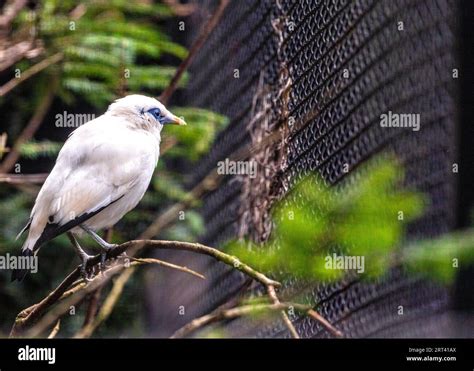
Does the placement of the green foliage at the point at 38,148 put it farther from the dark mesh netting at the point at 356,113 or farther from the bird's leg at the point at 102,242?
the dark mesh netting at the point at 356,113

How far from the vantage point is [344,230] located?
56.9 inches

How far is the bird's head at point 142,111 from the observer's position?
1.90 meters

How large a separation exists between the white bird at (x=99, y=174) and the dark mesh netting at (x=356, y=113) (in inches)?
8.6

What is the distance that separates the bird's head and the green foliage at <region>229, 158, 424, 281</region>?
435mm

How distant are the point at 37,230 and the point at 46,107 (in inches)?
17.8

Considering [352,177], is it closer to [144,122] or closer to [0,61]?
[144,122]

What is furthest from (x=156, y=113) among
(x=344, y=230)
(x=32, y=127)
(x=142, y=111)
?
(x=344, y=230)

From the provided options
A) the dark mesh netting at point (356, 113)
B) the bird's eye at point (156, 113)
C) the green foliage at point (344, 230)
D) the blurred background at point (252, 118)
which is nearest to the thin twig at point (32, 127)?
the blurred background at point (252, 118)

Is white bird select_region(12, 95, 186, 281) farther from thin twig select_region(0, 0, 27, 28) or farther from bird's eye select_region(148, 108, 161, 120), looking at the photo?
thin twig select_region(0, 0, 27, 28)

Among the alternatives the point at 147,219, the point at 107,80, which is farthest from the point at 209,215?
the point at 107,80

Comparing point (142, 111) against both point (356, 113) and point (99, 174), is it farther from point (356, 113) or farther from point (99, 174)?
point (356, 113)

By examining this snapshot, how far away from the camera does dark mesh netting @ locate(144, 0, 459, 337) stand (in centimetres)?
184

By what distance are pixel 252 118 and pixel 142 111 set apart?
0.23 m

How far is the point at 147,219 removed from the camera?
2.16m
